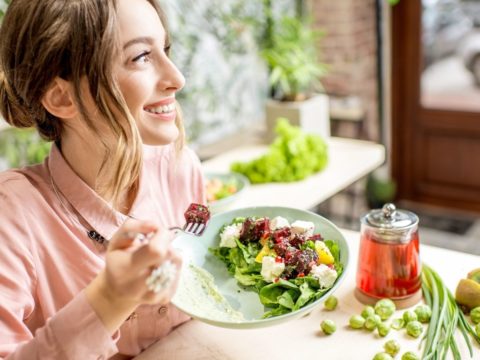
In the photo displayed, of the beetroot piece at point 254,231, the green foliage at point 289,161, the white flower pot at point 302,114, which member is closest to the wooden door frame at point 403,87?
the white flower pot at point 302,114

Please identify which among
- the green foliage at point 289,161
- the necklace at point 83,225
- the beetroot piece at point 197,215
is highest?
the necklace at point 83,225

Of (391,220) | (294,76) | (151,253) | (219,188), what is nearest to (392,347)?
(391,220)

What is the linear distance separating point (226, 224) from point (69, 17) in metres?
0.62

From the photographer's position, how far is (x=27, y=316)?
40.3 inches

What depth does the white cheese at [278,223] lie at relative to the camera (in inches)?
48.9

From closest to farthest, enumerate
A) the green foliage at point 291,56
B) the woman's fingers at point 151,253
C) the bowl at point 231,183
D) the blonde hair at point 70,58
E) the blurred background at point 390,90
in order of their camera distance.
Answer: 1. the woman's fingers at point 151,253
2. the blonde hair at point 70,58
3. the bowl at point 231,183
4. the green foliage at point 291,56
5. the blurred background at point 390,90

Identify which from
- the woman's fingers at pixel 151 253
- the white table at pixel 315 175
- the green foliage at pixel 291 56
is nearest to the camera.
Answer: the woman's fingers at pixel 151 253

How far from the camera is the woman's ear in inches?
40.6

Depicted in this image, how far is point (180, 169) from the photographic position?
4.50 feet

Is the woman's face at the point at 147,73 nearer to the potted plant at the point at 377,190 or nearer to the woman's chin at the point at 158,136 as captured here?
the woman's chin at the point at 158,136

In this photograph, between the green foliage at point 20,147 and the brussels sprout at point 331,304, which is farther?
the green foliage at point 20,147

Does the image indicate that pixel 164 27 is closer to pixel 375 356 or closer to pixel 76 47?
pixel 76 47

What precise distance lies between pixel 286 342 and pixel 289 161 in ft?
4.45

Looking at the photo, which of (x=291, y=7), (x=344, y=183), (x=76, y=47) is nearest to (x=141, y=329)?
(x=76, y=47)
